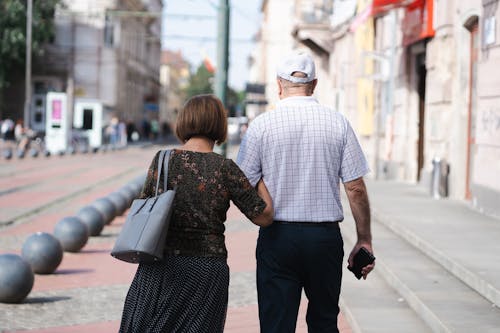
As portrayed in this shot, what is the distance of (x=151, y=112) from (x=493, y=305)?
82.9 m

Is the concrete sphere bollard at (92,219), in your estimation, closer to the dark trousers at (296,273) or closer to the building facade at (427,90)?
the building facade at (427,90)

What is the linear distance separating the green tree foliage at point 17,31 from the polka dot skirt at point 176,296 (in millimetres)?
51644

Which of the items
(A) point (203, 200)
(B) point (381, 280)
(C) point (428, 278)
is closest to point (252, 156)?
(A) point (203, 200)

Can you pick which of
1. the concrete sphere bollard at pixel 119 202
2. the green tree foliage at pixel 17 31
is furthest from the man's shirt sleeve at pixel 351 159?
the green tree foliage at pixel 17 31

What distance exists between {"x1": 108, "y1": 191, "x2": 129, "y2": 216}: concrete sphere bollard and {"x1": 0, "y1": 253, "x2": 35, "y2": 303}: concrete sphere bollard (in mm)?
6269

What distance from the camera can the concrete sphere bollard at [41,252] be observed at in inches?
362

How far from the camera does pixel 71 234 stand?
10.8m

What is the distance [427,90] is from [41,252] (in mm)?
10439

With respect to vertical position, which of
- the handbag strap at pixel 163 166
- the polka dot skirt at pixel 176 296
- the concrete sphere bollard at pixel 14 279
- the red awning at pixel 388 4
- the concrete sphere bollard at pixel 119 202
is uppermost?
the red awning at pixel 388 4

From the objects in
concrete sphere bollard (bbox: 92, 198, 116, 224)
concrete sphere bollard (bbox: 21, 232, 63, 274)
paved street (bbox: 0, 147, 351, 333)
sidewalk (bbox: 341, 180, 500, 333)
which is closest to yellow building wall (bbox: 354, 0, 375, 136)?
paved street (bbox: 0, 147, 351, 333)

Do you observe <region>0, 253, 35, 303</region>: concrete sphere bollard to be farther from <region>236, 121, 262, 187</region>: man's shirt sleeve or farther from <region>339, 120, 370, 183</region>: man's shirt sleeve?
<region>339, 120, 370, 183</region>: man's shirt sleeve

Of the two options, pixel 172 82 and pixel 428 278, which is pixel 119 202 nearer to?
pixel 428 278

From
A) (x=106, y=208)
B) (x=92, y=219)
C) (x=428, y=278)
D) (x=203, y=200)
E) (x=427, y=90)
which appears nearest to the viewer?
(x=203, y=200)

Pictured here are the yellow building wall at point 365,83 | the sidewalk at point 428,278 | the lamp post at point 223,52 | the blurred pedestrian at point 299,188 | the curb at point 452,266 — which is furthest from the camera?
the yellow building wall at point 365,83
